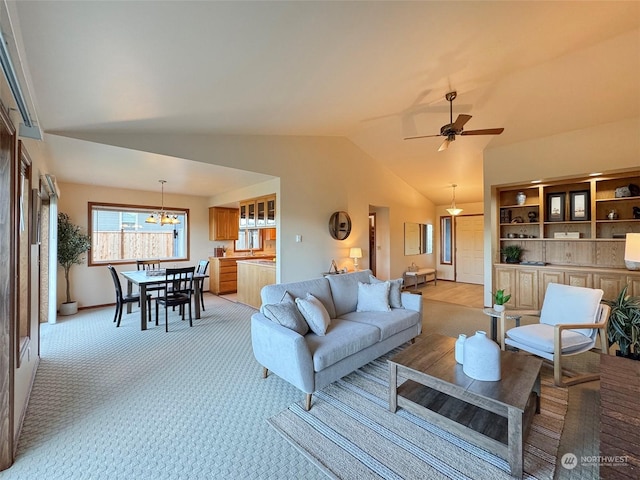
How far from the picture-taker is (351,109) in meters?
4.00

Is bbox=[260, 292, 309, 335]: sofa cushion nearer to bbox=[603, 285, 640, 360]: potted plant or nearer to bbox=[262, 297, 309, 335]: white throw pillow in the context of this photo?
bbox=[262, 297, 309, 335]: white throw pillow

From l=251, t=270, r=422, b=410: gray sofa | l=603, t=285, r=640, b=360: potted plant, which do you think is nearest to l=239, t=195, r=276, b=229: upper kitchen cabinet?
l=251, t=270, r=422, b=410: gray sofa

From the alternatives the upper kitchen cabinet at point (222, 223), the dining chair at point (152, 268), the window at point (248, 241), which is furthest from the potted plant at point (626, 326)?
the upper kitchen cabinet at point (222, 223)

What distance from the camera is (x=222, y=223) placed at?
716cm

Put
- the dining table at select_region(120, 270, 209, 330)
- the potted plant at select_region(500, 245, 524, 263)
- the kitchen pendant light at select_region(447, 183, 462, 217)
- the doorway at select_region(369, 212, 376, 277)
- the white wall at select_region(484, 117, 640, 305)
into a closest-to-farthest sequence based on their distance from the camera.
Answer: the white wall at select_region(484, 117, 640, 305) < the dining table at select_region(120, 270, 209, 330) < the potted plant at select_region(500, 245, 524, 263) < the kitchen pendant light at select_region(447, 183, 462, 217) < the doorway at select_region(369, 212, 376, 277)

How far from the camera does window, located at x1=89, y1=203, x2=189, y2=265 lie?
18.9ft

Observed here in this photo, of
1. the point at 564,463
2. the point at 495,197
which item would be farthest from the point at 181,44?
the point at 495,197

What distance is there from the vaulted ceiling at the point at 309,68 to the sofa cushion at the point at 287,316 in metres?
2.13

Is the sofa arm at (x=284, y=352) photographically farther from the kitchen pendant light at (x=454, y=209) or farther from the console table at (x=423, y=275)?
the kitchen pendant light at (x=454, y=209)

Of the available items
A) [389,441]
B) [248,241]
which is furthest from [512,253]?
[248,241]

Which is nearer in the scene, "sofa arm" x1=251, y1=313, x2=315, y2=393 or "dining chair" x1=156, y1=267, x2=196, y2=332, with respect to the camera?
"sofa arm" x1=251, y1=313, x2=315, y2=393

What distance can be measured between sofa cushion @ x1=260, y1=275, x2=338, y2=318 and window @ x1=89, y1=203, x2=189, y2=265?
463cm

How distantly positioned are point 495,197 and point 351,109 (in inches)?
128

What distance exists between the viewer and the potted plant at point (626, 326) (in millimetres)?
2398
